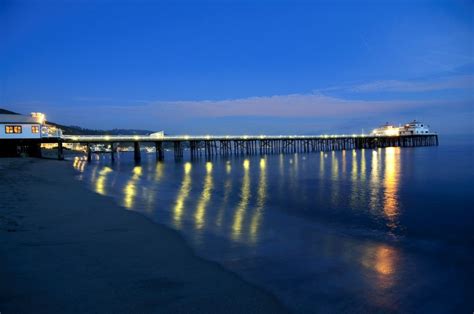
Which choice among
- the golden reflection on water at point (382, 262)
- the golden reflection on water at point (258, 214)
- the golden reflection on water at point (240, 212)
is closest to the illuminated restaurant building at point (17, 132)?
the golden reflection on water at point (240, 212)

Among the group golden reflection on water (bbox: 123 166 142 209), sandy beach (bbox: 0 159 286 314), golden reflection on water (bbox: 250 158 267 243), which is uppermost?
sandy beach (bbox: 0 159 286 314)

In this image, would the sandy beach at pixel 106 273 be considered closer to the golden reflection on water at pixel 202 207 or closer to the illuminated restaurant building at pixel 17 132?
the golden reflection on water at pixel 202 207

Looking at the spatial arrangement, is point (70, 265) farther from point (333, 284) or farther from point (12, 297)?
point (333, 284)

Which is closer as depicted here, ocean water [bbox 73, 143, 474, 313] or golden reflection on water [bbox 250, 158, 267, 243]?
ocean water [bbox 73, 143, 474, 313]

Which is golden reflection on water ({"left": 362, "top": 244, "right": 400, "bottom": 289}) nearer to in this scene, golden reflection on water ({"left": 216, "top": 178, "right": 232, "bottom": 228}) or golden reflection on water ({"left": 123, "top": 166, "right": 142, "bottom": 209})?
golden reflection on water ({"left": 216, "top": 178, "right": 232, "bottom": 228})

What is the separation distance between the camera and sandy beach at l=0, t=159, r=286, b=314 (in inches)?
185

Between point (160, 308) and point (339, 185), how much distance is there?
22.4 meters

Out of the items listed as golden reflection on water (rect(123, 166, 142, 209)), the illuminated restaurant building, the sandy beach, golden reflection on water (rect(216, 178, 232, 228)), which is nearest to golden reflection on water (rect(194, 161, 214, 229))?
golden reflection on water (rect(216, 178, 232, 228))

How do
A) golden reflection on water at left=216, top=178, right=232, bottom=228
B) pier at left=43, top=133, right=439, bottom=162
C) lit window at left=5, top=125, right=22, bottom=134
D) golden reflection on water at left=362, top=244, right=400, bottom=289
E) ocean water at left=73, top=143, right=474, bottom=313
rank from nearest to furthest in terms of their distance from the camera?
ocean water at left=73, top=143, right=474, bottom=313 → golden reflection on water at left=362, top=244, right=400, bottom=289 → golden reflection on water at left=216, top=178, right=232, bottom=228 → lit window at left=5, top=125, right=22, bottom=134 → pier at left=43, top=133, right=439, bottom=162

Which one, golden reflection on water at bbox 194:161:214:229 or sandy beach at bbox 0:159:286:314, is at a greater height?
sandy beach at bbox 0:159:286:314

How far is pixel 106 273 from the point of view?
5820 mm

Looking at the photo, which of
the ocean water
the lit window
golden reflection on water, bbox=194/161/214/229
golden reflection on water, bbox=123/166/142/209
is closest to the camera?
the ocean water

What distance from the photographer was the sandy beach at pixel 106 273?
471 centimetres

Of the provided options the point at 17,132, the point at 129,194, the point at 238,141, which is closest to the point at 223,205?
the point at 129,194
